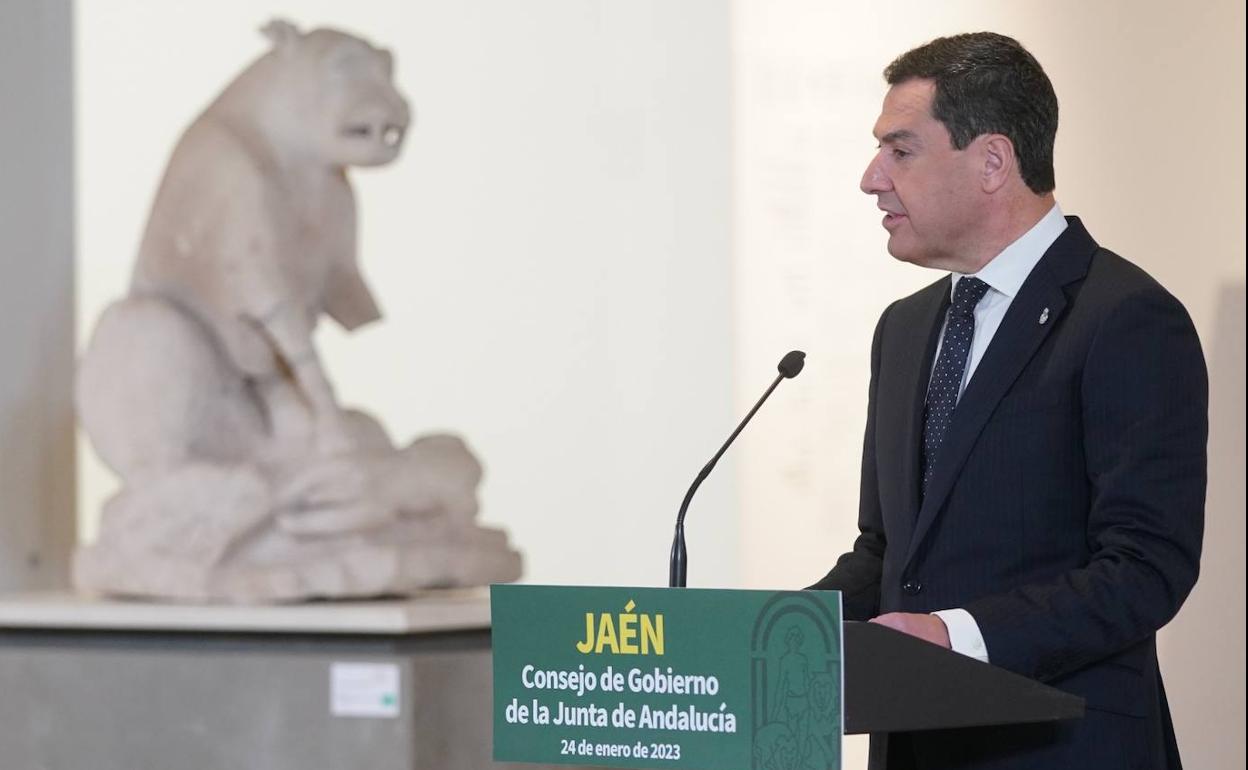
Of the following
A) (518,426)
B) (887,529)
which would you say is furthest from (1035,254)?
(518,426)

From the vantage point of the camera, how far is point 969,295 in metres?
1.69

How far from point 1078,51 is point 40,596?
2385 millimetres

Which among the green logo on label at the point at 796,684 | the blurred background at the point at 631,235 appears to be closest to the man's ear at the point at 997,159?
the green logo on label at the point at 796,684

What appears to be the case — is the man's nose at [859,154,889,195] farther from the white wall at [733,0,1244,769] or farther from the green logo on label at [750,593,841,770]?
the white wall at [733,0,1244,769]

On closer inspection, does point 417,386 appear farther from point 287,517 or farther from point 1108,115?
point 1108,115

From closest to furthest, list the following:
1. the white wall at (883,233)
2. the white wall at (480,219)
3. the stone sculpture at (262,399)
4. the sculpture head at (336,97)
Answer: the white wall at (883,233) → the stone sculpture at (262,399) → the sculpture head at (336,97) → the white wall at (480,219)

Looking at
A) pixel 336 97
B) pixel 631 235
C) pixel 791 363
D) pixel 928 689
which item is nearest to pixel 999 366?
pixel 791 363

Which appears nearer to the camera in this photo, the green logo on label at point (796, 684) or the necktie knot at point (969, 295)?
the green logo on label at point (796, 684)

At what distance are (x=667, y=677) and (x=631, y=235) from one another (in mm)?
3090

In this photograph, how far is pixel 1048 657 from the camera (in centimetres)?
146

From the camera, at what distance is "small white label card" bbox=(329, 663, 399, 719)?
3.28m

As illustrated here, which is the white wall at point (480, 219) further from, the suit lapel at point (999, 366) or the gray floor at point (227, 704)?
the suit lapel at point (999, 366)

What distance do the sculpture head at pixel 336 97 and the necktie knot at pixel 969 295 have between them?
218 cm

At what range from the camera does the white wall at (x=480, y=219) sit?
4.72 metres
